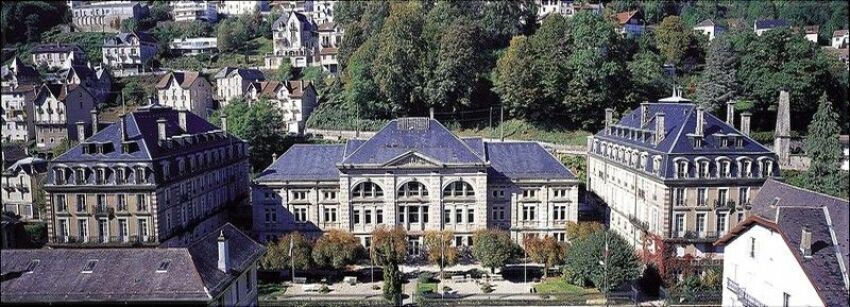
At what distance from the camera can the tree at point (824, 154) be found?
44.3 metres

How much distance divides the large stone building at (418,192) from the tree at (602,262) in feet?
25.7

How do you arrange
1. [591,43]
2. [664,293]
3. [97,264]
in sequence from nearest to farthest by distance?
1. [97,264]
2. [664,293]
3. [591,43]

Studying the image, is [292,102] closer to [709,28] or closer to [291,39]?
[291,39]

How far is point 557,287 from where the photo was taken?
41.3m

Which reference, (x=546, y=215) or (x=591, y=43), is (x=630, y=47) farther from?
(x=546, y=215)

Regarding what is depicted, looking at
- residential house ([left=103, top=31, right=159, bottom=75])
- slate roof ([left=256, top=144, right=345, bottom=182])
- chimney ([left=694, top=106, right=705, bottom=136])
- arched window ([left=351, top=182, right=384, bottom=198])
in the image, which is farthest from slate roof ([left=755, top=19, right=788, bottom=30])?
residential house ([left=103, top=31, right=159, bottom=75])

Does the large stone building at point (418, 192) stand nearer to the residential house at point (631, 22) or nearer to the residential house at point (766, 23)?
the residential house at point (631, 22)

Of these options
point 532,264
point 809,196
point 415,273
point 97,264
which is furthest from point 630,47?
point 97,264

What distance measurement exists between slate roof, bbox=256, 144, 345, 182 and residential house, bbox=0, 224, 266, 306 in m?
22.8

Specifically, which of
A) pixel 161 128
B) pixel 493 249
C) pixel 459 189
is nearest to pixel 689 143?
pixel 493 249

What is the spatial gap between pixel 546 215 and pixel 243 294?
89.3ft

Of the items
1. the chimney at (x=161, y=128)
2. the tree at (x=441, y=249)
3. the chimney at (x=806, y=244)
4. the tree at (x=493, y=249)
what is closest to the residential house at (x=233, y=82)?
the chimney at (x=161, y=128)

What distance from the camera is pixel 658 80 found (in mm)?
69125

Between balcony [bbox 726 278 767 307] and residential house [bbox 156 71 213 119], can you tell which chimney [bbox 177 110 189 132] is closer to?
balcony [bbox 726 278 767 307]
